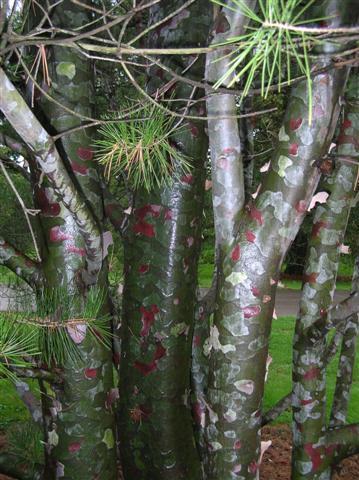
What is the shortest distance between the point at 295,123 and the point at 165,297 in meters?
0.65

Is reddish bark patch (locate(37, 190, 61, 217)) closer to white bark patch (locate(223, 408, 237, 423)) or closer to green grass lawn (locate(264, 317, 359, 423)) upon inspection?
white bark patch (locate(223, 408, 237, 423))

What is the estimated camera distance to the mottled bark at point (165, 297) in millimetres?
1412

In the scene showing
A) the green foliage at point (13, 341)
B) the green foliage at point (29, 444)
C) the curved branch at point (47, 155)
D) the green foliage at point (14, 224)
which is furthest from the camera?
the green foliage at point (14, 224)

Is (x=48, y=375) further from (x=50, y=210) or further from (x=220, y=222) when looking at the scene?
(x=220, y=222)

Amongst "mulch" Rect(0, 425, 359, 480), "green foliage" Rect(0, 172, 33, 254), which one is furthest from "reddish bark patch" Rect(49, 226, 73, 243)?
"mulch" Rect(0, 425, 359, 480)

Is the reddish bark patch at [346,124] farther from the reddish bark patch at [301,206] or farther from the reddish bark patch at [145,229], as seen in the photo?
the reddish bark patch at [145,229]

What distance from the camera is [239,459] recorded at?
1128 millimetres

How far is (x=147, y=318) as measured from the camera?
143 centimetres

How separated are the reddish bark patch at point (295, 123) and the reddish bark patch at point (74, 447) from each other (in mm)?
1040

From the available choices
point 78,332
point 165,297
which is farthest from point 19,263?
point 165,297

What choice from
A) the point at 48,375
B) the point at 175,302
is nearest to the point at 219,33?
the point at 175,302

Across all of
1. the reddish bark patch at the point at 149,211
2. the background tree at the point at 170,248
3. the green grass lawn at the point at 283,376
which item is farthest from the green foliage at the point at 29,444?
the green grass lawn at the point at 283,376

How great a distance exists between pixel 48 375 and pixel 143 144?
691 millimetres

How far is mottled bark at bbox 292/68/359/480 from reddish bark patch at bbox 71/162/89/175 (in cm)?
72
